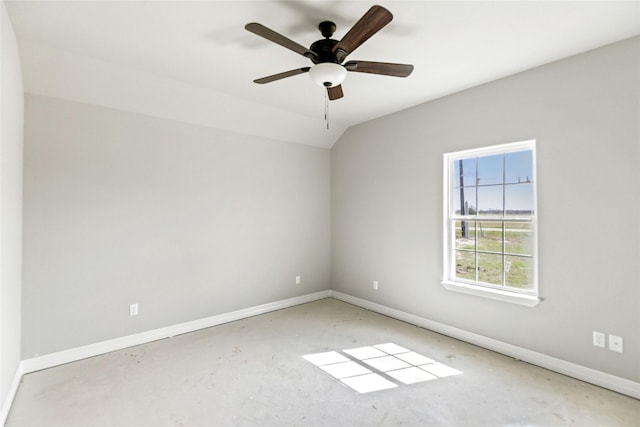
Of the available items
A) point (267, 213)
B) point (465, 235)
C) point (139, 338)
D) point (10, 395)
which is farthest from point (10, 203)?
point (465, 235)

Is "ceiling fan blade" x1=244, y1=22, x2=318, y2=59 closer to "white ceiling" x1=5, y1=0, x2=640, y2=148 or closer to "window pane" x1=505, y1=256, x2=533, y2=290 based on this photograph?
"white ceiling" x1=5, y1=0, x2=640, y2=148

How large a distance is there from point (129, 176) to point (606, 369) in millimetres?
4598

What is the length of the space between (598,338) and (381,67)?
107 inches

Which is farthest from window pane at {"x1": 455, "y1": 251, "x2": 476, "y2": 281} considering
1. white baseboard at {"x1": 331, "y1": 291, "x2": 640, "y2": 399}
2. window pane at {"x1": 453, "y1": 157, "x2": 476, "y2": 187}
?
window pane at {"x1": 453, "y1": 157, "x2": 476, "y2": 187}

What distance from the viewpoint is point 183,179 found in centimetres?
346

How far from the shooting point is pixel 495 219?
3.07m

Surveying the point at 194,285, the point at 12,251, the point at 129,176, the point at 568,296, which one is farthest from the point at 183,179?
the point at 568,296

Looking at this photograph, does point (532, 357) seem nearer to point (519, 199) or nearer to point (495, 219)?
point (495, 219)

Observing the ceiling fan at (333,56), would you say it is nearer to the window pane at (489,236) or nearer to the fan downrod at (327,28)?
the fan downrod at (327,28)

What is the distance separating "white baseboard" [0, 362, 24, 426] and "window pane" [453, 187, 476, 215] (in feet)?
13.6

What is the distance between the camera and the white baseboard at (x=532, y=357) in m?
2.28

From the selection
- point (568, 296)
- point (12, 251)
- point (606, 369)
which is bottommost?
point (606, 369)

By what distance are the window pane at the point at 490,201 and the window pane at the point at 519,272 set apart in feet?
1.57

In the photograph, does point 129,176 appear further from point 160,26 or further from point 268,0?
point 268,0
